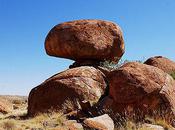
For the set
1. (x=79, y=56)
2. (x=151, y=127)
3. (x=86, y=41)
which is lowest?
(x=151, y=127)

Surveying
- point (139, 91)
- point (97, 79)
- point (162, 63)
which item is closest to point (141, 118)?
point (139, 91)

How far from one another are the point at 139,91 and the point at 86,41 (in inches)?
314

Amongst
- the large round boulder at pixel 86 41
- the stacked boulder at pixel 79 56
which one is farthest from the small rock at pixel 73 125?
the large round boulder at pixel 86 41

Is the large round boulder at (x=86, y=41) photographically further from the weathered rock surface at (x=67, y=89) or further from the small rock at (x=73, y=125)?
the small rock at (x=73, y=125)

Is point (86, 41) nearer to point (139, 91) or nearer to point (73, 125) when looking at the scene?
point (139, 91)

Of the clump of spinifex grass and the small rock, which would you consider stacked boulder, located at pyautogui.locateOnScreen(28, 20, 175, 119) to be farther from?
the small rock

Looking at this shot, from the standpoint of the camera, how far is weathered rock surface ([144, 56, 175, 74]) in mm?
23172

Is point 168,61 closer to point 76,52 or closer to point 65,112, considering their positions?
point 76,52

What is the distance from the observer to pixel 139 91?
1417 centimetres

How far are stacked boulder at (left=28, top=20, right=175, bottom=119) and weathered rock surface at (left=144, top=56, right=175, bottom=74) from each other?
0.82ft

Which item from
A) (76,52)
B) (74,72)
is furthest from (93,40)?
(74,72)

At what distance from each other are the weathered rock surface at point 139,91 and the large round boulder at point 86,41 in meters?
6.93

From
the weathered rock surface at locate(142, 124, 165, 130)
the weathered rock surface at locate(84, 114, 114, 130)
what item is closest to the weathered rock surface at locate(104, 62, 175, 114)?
the weathered rock surface at locate(142, 124, 165, 130)

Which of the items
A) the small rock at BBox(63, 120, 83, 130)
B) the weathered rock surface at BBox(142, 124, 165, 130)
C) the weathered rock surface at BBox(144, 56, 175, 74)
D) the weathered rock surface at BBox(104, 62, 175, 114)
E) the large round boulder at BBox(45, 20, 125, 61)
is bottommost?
the weathered rock surface at BBox(142, 124, 165, 130)
